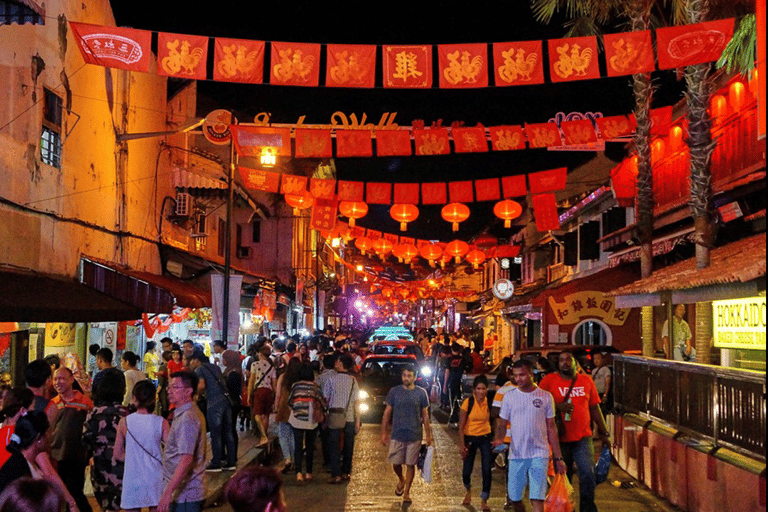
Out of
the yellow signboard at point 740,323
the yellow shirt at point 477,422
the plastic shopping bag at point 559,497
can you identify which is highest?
the yellow signboard at point 740,323

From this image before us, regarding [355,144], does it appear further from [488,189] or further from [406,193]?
[488,189]

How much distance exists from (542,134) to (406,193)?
588 cm

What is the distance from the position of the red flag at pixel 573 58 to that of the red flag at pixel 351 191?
10.6 metres

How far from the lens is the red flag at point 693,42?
12297mm

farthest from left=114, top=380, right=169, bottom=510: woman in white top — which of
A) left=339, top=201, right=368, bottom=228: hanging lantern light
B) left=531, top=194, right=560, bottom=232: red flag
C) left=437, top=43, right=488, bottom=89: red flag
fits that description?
left=531, top=194, right=560, bottom=232: red flag

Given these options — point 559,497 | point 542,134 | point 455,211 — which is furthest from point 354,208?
point 559,497

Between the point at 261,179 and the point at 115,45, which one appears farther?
the point at 261,179

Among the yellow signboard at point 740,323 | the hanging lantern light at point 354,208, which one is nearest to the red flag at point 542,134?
the yellow signboard at point 740,323

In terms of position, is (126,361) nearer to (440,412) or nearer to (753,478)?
(753,478)

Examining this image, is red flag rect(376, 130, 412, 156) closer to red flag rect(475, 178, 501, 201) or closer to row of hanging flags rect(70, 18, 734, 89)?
red flag rect(475, 178, 501, 201)

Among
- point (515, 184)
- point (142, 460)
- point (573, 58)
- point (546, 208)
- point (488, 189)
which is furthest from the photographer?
point (546, 208)

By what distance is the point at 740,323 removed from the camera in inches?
498

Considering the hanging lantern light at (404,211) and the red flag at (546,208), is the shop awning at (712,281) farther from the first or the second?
the hanging lantern light at (404,211)

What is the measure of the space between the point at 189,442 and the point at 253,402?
8937 millimetres
